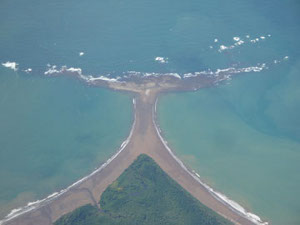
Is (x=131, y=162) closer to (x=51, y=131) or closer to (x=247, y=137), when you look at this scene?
(x=51, y=131)

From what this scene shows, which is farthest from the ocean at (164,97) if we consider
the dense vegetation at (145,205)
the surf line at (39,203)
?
the dense vegetation at (145,205)

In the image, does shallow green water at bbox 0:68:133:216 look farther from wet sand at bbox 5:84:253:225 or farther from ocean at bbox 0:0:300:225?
wet sand at bbox 5:84:253:225

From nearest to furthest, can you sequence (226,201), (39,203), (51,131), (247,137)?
(39,203)
(226,201)
(51,131)
(247,137)

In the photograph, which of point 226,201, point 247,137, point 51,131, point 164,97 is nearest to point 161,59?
point 164,97

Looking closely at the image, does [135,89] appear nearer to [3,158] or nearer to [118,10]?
[118,10]

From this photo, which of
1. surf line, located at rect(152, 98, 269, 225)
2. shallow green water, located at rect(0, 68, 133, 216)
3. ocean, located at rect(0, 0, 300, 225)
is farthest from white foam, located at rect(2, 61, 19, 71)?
surf line, located at rect(152, 98, 269, 225)

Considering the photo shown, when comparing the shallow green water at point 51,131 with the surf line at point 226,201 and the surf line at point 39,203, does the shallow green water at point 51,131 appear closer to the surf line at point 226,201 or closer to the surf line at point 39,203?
the surf line at point 39,203

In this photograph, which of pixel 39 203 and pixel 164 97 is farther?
pixel 164 97
